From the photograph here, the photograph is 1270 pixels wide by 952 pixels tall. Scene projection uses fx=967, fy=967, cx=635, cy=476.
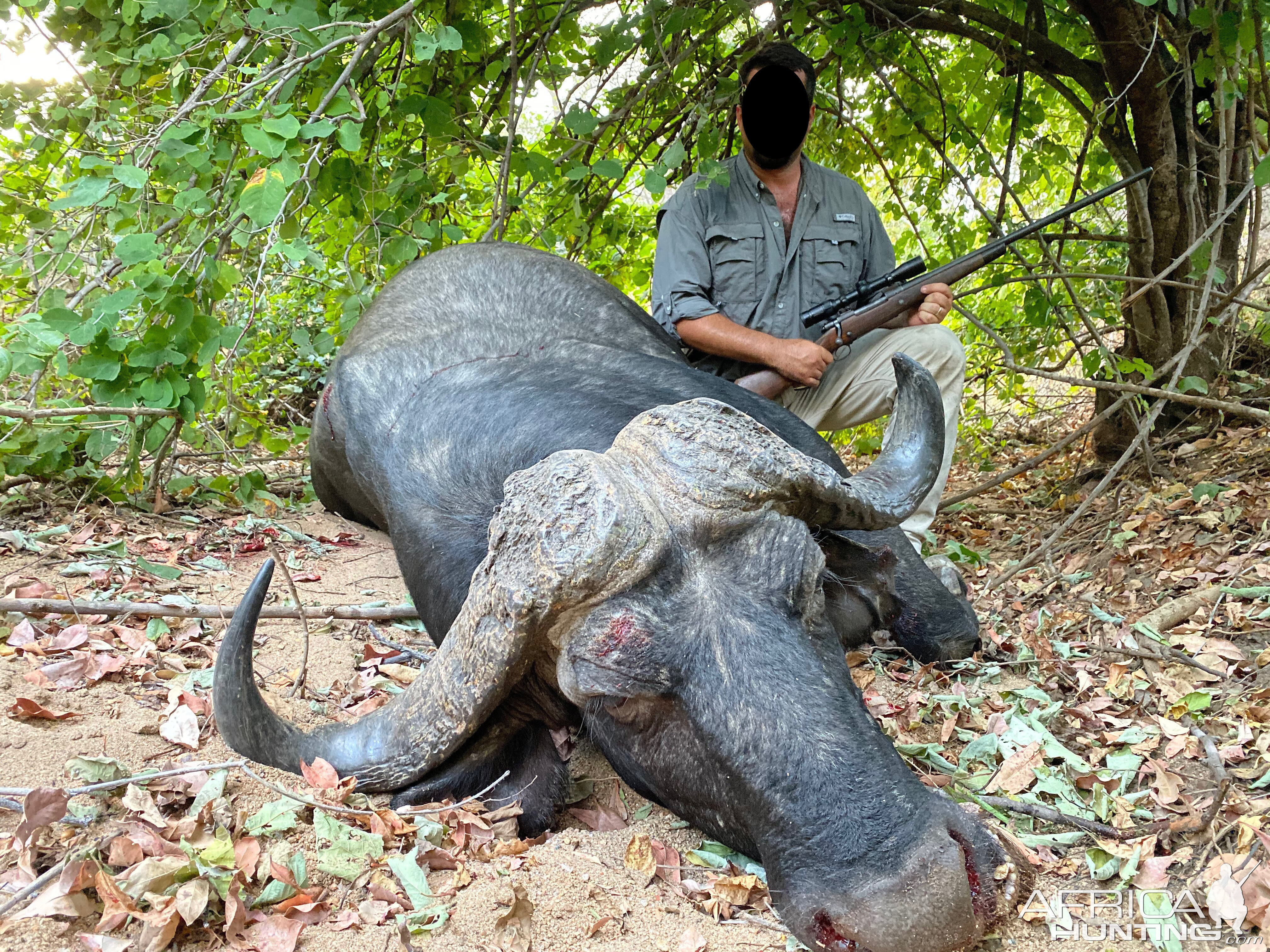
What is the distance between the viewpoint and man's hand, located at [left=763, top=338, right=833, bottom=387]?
5258 mm

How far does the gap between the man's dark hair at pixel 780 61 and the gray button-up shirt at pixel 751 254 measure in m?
0.52

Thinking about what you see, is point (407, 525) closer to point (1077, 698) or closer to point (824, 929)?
point (824, 929)

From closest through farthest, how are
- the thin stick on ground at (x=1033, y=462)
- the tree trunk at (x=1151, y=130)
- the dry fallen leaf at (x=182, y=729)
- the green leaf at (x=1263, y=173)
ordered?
the dry fallen leaf at (x=182, y=729) < the green leaf at (x=1263, y=173) < the tree trunk at (x=1151, y=130) < the thin stick on ground at (x=1033, y=462)

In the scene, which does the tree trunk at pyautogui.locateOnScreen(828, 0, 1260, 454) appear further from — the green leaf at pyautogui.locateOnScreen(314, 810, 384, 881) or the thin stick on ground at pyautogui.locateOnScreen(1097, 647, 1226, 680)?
the green leaf at pyautogui.locateOnScreen(314, 810, 384, 881)

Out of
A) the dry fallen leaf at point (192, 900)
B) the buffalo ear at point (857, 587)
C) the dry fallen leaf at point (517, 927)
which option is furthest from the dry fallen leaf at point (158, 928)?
the buffalo ear at point (857, 587)

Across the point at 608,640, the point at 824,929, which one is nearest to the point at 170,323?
the point at 608,640

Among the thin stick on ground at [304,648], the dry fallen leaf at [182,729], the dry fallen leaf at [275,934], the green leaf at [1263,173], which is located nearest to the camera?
the dry fallen leaf at [275,934]

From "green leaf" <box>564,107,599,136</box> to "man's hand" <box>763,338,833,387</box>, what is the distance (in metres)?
1.53

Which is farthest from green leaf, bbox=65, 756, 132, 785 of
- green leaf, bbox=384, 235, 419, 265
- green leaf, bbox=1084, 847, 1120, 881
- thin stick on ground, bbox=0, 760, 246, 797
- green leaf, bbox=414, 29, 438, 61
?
green leaf, bbox=384, 235, 419, 265

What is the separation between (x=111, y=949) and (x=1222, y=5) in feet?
17.6

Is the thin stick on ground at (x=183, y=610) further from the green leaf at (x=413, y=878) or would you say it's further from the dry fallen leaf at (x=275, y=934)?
the dry fallen leaf at (x=275, y=934)

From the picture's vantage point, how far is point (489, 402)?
3.52 metres

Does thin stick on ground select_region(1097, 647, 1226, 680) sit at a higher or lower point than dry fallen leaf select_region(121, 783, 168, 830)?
higher

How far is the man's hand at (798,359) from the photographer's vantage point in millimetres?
5258
